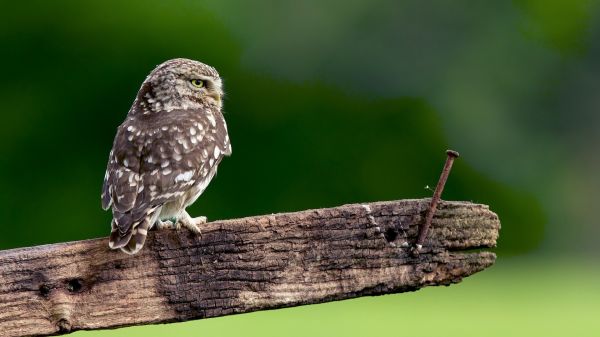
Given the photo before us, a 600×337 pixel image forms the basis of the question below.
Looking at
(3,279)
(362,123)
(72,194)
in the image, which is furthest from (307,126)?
(3,279)

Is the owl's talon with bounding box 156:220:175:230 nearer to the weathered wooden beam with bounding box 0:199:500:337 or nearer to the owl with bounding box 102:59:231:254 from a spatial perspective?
the owl with bounding box 102:59:231:254

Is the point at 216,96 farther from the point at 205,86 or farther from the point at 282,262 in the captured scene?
the point at 282,262

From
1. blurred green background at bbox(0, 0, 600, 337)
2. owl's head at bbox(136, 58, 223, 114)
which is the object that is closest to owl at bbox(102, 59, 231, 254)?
owl's head at bbox(136, 58, 223, 114)

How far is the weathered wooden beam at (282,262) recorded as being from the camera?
3.53m

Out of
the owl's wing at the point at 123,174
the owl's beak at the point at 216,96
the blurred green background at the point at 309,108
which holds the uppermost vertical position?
the blurred green background at the point at 309,108

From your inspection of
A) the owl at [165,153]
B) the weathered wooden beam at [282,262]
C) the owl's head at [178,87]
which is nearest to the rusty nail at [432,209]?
the weathered wooden beam at [282,262]

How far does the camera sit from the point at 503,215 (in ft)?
33.7

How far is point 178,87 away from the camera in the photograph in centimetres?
462

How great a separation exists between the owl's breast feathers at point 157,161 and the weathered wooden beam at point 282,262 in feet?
0.52

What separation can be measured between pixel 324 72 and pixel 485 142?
4.86 ft

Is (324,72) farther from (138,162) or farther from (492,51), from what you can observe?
→ (138,162)

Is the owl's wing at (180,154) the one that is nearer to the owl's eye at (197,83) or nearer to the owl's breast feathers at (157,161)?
the owl's breast feathers at (157,161)

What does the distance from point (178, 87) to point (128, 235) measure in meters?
1.15

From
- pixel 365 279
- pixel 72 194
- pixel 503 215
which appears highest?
pixel 72 194
